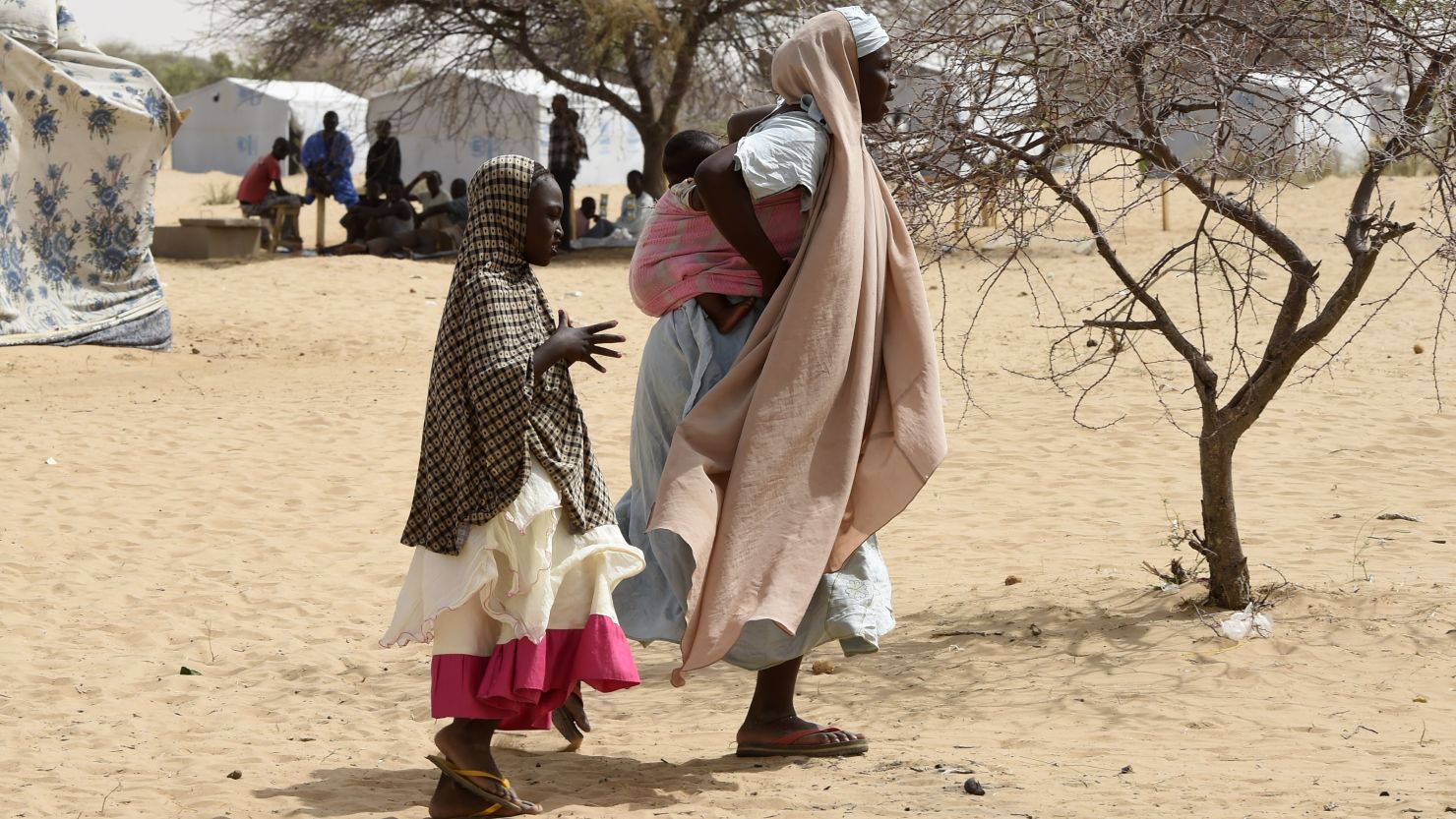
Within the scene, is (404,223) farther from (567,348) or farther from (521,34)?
(567,348)

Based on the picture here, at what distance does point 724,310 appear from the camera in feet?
11.7

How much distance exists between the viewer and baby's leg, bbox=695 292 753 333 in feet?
11.7

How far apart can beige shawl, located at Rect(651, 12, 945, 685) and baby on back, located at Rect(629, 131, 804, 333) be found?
119mm

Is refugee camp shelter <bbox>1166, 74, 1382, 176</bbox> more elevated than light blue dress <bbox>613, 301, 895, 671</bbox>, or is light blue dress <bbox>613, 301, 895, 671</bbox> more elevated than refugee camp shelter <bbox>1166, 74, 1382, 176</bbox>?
refugee camp shelter <bbox>1166, 74, 1382, 176</bbox>

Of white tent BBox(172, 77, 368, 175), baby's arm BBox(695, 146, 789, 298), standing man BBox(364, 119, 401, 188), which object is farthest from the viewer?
white tent BBox(172, 77, 368, 175)

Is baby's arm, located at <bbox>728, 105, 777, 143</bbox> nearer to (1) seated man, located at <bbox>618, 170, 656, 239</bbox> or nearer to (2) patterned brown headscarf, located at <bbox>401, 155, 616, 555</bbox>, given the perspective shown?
(2) patterned brown headscarf, located at <bbox>401, 155, 616, 555</bbox>

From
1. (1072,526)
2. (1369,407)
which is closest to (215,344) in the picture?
(1072,526)

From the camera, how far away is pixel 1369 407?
8828 millimetres

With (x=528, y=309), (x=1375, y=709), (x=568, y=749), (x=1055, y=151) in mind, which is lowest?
(x=568, y=749)

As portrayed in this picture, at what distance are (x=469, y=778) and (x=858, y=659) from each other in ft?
6.11

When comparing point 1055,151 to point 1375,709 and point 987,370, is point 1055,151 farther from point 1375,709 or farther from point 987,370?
point 987,370

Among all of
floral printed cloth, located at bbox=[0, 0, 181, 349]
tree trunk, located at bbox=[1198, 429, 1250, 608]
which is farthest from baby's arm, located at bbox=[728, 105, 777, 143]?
floral printed cloth, located at bbox=[0, 0, 181, 349]

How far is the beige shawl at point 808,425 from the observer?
11.0ft

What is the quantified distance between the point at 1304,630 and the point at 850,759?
69.6 inches
